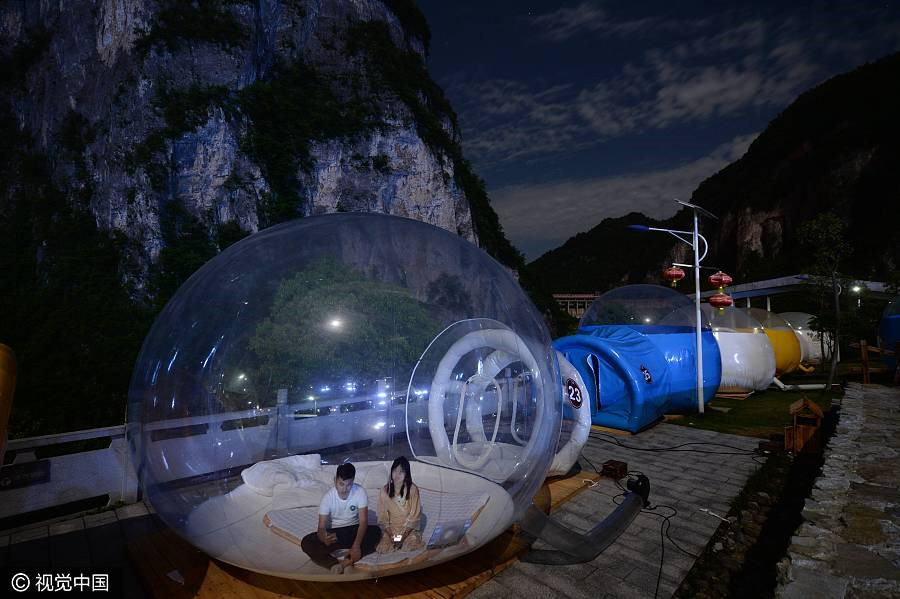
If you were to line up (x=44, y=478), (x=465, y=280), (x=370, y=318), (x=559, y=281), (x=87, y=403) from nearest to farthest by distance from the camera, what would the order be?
(x=370, y=318)
(x=465, y=280)
(x=44, y=478)
(x=87, y=403)
(x=559, y=281)

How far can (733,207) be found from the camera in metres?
65.2

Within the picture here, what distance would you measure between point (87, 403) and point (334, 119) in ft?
164

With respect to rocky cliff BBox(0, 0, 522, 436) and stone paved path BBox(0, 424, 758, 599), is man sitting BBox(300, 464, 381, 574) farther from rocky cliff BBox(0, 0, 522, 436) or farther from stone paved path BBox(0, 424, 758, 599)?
rocky cliff BBox(0, 0, 522, 436)

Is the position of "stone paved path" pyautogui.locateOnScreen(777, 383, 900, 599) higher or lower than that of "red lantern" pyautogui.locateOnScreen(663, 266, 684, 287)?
lower

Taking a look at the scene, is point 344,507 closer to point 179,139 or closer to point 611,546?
point 611,546

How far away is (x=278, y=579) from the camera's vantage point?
11.0 feet

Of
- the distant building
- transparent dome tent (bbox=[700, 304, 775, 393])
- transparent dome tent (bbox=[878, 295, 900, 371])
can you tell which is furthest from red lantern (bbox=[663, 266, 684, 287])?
the distant building

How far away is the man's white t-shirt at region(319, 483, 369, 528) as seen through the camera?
9.21 feet

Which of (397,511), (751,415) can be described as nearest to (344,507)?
(397,511)

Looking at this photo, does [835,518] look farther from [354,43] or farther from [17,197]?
[17,197]

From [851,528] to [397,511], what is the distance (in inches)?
136

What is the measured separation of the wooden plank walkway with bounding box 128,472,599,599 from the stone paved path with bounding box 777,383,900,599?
1.99m

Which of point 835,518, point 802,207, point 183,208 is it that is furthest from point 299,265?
point 802,207

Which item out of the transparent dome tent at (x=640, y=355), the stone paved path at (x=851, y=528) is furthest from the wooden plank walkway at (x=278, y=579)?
the transparent dome tent at (x=640, y=355)
